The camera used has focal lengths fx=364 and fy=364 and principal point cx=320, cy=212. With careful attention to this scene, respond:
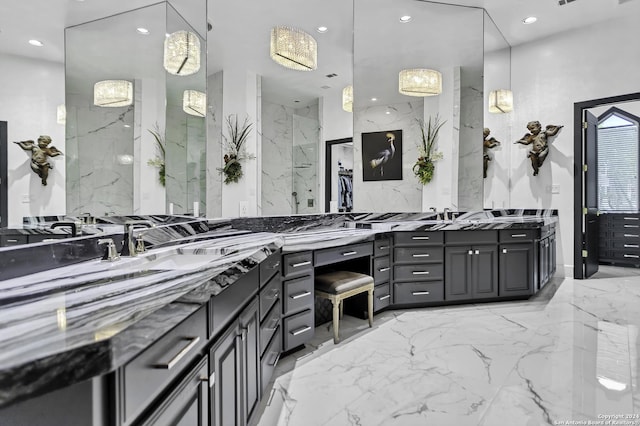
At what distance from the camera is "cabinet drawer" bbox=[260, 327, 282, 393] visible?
6.03 ft

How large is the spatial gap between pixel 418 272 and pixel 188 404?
2790 mm

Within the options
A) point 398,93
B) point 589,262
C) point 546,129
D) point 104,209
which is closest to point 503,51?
point 546,129

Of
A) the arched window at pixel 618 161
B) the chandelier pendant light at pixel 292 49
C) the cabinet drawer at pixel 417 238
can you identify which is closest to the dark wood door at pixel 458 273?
the cabinet drawer at pixel 417 238

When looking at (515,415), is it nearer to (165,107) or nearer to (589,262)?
(165,107)

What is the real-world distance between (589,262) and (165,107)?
5221 mm

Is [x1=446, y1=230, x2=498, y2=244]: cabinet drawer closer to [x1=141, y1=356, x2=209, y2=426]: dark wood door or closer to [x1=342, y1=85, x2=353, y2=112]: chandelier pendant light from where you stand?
[x1=342, y1=85, x2=353, y2=112]: chandelier pendant light

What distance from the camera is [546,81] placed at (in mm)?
4789

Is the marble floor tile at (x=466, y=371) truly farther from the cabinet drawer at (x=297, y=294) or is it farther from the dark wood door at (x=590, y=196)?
the dark wood door at (x=590, y=196)

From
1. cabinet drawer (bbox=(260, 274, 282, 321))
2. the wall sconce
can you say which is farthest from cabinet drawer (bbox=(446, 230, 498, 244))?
the wall sconce

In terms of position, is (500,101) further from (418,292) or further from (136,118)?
(136,118)

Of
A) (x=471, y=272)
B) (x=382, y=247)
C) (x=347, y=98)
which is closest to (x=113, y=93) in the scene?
(x=382, y=247)

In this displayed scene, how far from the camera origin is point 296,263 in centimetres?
239

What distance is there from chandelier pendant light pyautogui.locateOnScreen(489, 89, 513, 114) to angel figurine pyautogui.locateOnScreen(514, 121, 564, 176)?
400 millimetres

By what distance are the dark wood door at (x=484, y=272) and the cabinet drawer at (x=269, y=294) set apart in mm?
2223
